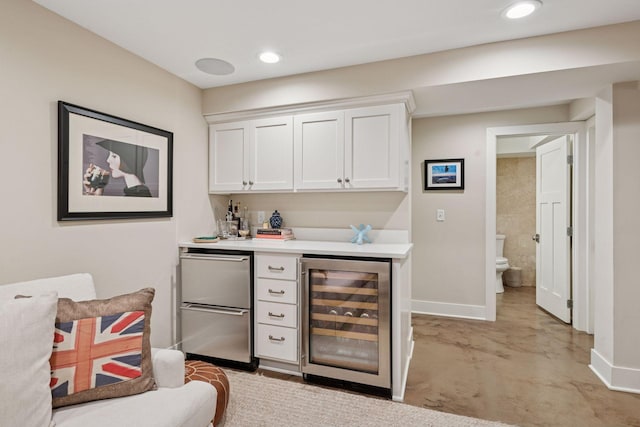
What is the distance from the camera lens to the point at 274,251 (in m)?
2.51

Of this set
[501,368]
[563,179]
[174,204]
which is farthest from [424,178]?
[174,204]

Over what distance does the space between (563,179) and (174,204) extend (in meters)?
3.97

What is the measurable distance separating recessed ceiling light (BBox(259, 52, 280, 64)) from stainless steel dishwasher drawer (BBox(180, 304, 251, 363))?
193 cm

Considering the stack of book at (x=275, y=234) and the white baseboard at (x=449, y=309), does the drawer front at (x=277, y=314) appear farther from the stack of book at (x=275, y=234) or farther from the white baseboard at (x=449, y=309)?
the white baseboard at (x=449, y=309)

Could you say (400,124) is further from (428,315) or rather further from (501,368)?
(428,315)

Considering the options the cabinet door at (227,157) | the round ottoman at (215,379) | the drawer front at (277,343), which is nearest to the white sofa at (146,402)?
the round ottoman at (215,379)

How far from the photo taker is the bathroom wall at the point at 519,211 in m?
5.38

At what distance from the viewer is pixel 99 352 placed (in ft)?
4.72

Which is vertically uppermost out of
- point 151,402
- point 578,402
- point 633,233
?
point 633,233

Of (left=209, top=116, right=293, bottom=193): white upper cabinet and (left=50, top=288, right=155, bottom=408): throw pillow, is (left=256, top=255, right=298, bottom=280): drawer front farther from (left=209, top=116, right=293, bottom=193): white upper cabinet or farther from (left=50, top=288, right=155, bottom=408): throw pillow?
(left=50, top=288, right=155, bottom=408): throw pillow

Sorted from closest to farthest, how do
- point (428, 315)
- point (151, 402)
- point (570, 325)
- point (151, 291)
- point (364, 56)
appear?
point (151, 402) → point (151, 291) → point (364, 56) → point (570, 325) → point (428, 315)

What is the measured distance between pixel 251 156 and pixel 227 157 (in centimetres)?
27

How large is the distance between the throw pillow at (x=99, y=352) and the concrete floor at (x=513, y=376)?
1680 mm

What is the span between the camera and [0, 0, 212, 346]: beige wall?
1.76 m
